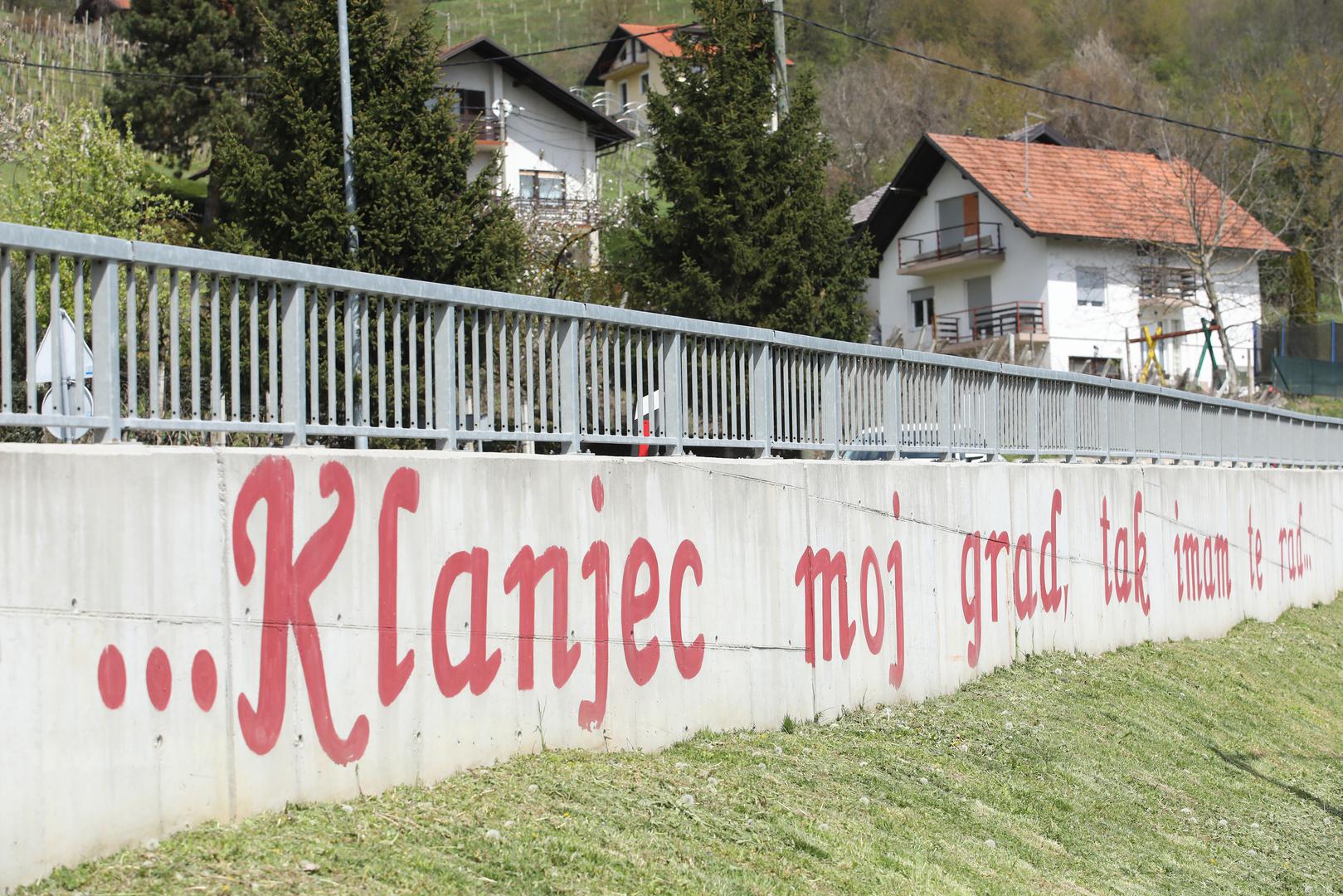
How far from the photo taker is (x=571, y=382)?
8352 millimetres

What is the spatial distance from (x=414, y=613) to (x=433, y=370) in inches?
50.0

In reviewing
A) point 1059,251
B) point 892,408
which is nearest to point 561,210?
point 1059,251

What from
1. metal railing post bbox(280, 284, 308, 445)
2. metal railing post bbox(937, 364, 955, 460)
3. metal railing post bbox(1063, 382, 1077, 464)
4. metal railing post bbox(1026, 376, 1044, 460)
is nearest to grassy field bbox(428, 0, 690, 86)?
metal railing post bbox(1063, 382, 1077, 464)

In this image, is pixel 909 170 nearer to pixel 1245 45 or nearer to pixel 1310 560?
pixel 1310 560

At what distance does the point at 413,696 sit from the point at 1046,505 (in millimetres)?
8723

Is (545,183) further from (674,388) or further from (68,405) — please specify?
(68,405)

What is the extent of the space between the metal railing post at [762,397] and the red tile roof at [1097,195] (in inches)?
1766

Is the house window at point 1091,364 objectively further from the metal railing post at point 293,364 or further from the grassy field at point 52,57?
the metal railing post at point 293,364

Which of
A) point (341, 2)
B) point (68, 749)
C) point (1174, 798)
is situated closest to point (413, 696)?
point (68, 749)

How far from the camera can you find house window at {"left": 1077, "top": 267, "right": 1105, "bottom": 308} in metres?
55.0

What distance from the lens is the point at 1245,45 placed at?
90.4 metres

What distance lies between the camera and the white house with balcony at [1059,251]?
2131 inches

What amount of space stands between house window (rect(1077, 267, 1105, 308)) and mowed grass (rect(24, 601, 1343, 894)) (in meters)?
41.6

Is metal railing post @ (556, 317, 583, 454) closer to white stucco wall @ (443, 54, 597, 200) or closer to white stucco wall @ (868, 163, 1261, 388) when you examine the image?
white stucco wall @ (443, 54, 597, 200)
